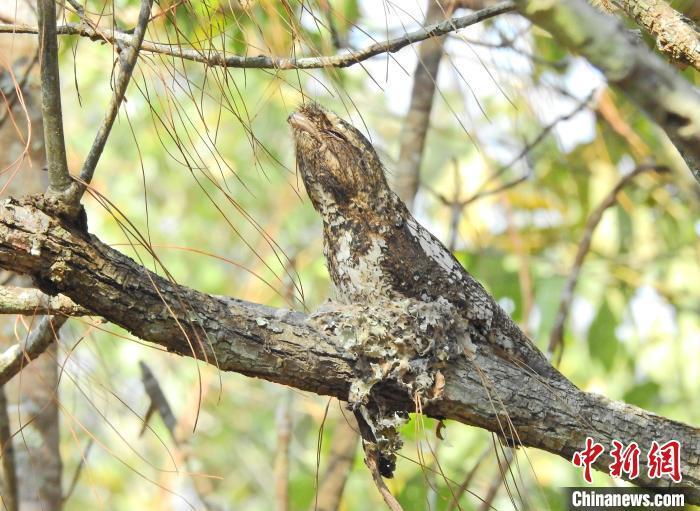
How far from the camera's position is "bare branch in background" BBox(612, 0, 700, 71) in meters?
1.79

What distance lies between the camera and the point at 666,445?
209cm

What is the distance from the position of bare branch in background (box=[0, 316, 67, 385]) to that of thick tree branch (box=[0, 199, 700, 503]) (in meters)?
0.49

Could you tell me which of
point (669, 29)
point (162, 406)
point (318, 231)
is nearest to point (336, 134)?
point (669, 29)

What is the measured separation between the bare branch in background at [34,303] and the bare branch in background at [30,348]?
6.9 inches

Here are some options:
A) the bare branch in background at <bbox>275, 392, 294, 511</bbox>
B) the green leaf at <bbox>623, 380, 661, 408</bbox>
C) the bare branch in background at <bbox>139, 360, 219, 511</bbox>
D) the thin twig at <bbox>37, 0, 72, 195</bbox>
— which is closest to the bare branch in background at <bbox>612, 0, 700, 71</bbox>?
the thin twig at <bbox>37, 0, 72, 195</bbox>

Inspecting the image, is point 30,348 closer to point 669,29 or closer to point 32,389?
point 32,389

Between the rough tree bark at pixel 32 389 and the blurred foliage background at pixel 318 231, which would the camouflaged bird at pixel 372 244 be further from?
the rough tree bark at pixel 32 389

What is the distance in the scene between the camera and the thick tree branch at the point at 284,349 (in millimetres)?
1486

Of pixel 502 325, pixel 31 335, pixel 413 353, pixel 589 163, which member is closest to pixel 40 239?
pixel 31 335

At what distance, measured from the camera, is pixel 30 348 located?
82.7 inches

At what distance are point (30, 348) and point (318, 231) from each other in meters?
5.89

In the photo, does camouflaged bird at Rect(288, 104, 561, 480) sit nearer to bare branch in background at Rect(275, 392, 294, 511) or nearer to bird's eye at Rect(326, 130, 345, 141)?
bird's eye at Rect(326, 130, 345, 141)

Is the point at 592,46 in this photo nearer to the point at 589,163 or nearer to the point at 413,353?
the point at 413,353

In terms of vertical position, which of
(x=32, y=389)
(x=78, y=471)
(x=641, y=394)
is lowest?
(x=78, y=471)
